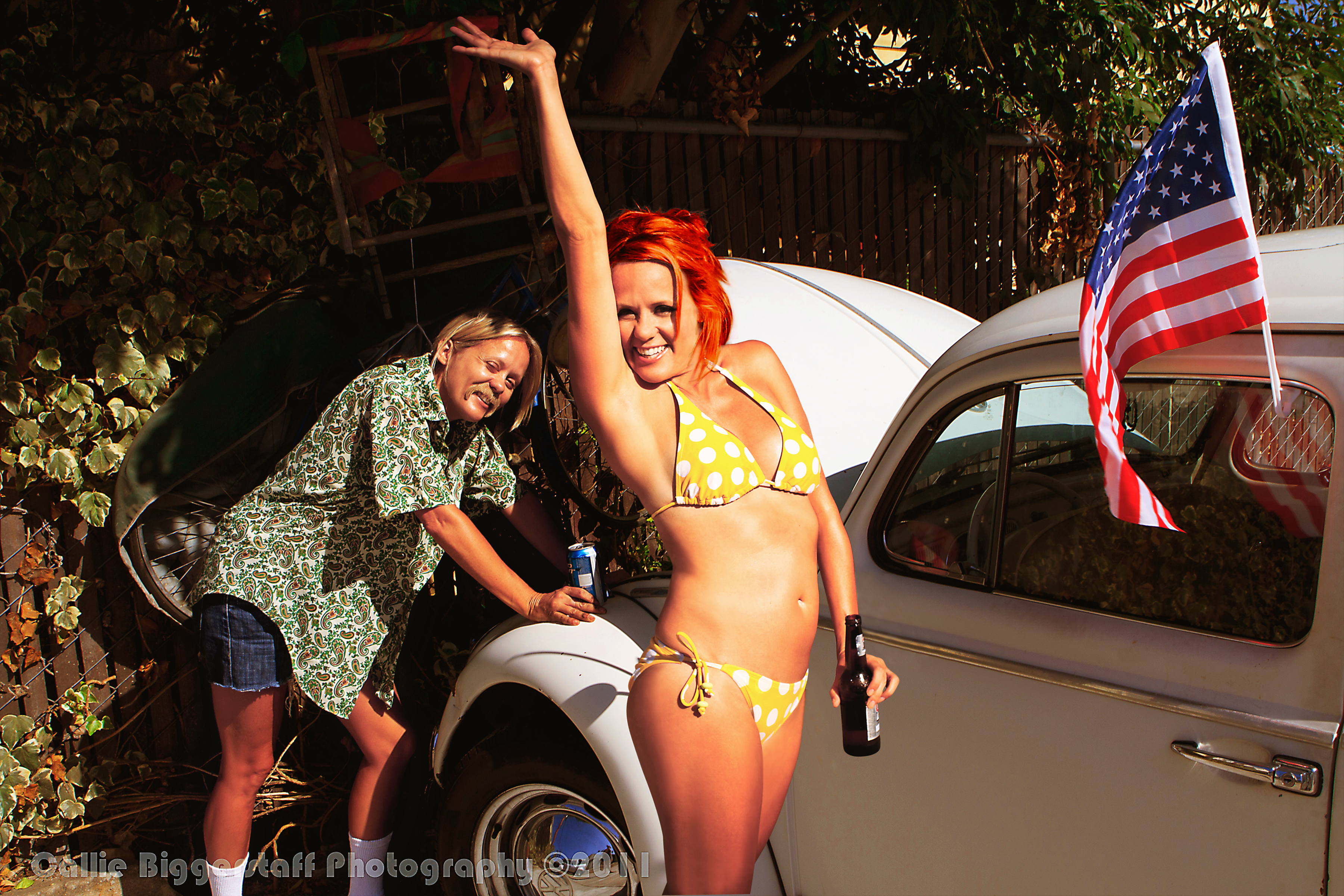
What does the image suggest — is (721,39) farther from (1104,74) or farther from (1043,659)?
(1043,659)

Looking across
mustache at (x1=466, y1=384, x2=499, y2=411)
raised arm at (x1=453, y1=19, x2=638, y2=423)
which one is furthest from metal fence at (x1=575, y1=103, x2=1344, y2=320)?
raised arm at (x1=453, y1=19, x2=638, y2=423)

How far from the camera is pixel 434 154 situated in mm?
3430

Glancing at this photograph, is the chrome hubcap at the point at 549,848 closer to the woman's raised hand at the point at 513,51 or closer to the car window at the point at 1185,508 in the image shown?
the car window at the point at 1185,508

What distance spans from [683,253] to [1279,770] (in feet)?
4.43

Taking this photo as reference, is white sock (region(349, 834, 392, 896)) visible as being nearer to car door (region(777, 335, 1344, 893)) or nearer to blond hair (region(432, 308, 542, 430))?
car door (region(777, 335, 1344, 893))

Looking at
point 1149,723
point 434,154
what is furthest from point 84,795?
point 1149,723

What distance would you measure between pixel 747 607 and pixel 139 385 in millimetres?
2390

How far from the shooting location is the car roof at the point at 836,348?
2500 millimetres

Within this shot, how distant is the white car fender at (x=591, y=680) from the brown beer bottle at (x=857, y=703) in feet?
1.57

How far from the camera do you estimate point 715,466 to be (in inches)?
66.0

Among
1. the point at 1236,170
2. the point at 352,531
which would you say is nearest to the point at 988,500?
the point at 1236,170

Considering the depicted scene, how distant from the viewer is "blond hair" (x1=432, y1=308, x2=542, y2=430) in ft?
7.44

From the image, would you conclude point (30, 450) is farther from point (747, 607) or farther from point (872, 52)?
point (872, 52)

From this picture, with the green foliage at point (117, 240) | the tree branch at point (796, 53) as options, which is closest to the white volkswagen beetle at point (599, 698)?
the green foliage at point (117, 240)
